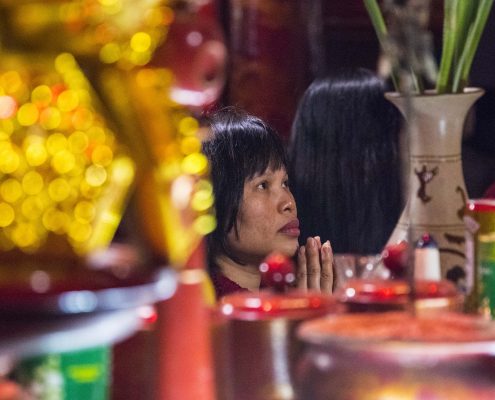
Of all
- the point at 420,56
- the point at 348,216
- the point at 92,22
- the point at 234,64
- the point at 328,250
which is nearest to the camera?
the point at 92,22

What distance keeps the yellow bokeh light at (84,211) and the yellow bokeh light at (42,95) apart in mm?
83

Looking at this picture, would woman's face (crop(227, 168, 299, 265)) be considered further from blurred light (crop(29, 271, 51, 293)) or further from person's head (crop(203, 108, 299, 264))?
blurred light (crop(29, 271, 51, 293))

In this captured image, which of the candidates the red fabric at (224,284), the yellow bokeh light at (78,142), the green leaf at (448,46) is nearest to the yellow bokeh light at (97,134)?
the yellow bokeh light at (78,142)

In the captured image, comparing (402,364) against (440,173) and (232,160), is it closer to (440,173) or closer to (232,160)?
(440,173)

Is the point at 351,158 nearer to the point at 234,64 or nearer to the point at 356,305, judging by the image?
the point at 234,64

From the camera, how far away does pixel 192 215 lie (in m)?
0.74

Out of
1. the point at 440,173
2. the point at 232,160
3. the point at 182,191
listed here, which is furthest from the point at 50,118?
the point at 232,160

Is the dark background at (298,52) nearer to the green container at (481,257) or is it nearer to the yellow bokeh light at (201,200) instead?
the green container at (481,257)

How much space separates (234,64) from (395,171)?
89 cm

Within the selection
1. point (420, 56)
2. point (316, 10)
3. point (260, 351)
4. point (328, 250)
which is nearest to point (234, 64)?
point (316, 10)

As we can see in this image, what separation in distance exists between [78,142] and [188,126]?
0.28 feet

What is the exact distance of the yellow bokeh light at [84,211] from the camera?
0.71 meters

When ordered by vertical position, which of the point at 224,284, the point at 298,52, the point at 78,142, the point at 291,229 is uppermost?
the point at 298,52

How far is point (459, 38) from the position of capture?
1464 millimetres
